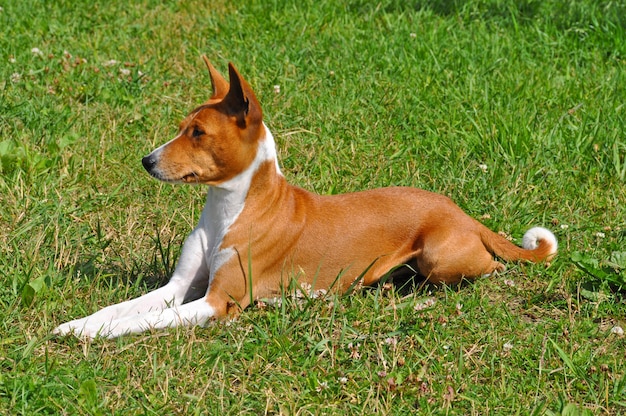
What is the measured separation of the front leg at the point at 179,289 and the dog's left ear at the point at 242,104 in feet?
2.28

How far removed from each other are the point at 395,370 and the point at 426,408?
1.02ft

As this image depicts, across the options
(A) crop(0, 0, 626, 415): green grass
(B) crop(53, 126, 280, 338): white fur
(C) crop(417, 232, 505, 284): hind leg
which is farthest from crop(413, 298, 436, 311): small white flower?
(B) crop(53, 126, 280, 338): white fur

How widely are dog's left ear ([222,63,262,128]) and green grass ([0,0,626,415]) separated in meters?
0.96

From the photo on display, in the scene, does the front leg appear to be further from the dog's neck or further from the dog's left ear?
the dog's left ear

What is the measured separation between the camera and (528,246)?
5.42 m

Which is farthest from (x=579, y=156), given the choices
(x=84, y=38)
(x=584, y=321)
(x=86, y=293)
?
(x=84, y=38)

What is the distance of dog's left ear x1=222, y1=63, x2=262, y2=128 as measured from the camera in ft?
14.7

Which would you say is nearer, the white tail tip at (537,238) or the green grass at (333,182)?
the green grass at (333,182)

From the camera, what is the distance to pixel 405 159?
649 cm

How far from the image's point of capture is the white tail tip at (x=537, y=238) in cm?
535

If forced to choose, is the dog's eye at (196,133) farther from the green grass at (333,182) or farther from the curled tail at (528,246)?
the curled tail at (528,246)

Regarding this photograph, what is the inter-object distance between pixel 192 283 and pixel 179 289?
0.08 meters

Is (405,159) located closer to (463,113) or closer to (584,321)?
(463,113)

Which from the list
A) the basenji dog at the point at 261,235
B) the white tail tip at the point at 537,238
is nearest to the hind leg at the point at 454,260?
the basenji dog at the point at 261,235
